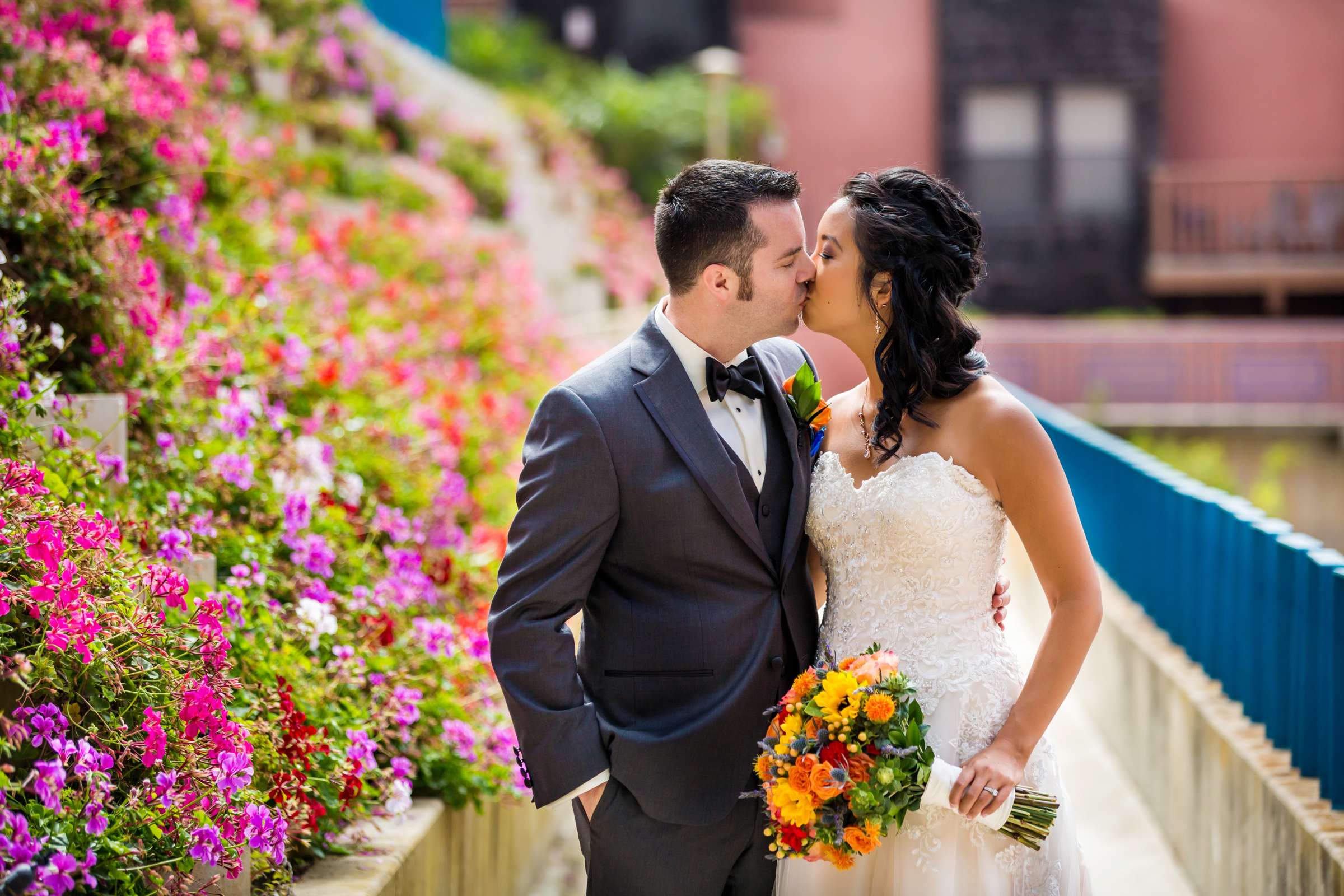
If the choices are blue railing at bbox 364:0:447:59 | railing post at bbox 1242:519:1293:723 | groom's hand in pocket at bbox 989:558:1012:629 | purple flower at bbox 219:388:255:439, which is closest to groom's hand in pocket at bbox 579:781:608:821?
groom's hand in pocket at bbox 989:558:1012:629

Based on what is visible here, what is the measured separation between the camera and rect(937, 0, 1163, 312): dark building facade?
22.5 m

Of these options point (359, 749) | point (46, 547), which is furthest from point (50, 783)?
point (359, 749)

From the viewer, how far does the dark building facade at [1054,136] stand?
2250cm

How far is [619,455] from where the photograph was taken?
2.55 metres

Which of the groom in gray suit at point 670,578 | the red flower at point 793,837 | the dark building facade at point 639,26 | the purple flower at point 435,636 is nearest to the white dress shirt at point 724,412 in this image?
the groom in gray suit at point 670,578

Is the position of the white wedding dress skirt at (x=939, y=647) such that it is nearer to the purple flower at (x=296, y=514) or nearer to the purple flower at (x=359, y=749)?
the purple flower at (x=359, y=749)

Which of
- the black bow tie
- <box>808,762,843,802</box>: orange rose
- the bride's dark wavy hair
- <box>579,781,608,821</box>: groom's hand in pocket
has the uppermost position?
the bride's dark wavy hair

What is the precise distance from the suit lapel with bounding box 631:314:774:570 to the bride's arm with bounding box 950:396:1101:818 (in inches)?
22.3

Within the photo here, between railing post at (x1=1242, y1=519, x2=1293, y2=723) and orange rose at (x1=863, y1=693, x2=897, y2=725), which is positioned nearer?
orange rose at (x1=863, y1=693, x2=897, y2=725)

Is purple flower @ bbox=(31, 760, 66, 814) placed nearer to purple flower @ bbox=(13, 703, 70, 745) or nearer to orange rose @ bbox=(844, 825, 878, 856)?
purple flower @ bbox=(13, 703, 70, 745)

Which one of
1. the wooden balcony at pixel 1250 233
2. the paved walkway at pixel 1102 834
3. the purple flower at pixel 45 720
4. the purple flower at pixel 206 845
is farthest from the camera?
the wooden balcony at pixel 1250 233

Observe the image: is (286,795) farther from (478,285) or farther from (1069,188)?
(1069,188)

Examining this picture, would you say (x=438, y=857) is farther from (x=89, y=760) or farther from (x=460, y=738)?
(x=89, y=760)

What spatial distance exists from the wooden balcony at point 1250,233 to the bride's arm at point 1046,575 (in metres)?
20.5
